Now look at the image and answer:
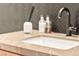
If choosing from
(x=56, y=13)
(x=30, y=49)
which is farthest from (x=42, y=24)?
(x=30, y=49)

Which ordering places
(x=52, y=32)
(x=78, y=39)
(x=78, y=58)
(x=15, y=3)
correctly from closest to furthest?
(x=78, y=58)
(x=78, y=39)
(x=52, y=32)
(x=15, y=3)

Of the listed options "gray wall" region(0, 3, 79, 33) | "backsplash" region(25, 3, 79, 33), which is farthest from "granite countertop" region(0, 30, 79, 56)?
"gray wall" region(0, 3, 79, 33)

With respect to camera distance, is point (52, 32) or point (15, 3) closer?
point (52, 32)

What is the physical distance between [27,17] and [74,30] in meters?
0.63

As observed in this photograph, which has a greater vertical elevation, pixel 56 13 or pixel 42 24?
pixel 56 13

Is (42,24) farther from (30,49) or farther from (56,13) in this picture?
(30,49)

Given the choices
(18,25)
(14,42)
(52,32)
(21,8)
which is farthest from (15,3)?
(14,42)

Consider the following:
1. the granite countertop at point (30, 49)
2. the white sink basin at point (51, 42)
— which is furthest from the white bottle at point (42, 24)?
the granite countertop at point (30, 49)

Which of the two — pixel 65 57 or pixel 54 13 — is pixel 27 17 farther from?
pixel 65 57

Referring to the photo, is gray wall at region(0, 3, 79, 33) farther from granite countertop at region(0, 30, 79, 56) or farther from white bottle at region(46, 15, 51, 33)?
granite countertop at region(0, 30, 79, 56)

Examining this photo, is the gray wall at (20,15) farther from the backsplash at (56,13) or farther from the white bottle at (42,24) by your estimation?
the white bottle at (42,24)

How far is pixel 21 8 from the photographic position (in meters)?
2.11

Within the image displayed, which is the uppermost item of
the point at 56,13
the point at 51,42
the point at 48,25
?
the point at 56,13

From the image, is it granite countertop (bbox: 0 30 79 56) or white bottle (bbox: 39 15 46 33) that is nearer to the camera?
granite countertop (bbox: 0 30 79 56)
